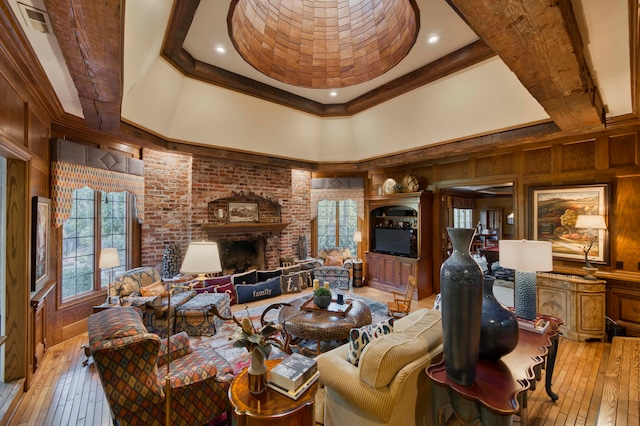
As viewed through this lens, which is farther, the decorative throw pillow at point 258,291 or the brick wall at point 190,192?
the decorative throw pillow at point 258,291

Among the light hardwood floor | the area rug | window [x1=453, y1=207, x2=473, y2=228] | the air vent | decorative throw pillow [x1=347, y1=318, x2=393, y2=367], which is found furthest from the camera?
window [x1=453, y1=207, x2=473, y2=228]

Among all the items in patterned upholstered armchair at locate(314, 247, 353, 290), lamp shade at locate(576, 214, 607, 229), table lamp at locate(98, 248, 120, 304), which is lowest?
patterned upholstered armchair at locate(314, 247, 353, 290)

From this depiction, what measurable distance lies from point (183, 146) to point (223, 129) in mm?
811

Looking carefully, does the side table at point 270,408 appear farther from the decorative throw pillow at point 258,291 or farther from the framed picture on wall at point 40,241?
the decorative throw pillow at point 258,291

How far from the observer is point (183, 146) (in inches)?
202

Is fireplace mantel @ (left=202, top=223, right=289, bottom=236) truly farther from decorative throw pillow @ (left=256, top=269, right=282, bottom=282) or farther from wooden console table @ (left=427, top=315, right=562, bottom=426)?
wooden console table @ (left=427, top=315, right=562, bottom=426)

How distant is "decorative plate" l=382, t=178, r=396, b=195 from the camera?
636 cm

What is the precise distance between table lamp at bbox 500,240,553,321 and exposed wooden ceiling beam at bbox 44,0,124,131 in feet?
11.5

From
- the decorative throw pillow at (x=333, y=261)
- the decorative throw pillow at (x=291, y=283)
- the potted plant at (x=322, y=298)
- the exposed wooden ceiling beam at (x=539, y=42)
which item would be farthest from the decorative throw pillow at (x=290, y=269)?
the exposed wooden ceiling beam at (x=539, y=42)

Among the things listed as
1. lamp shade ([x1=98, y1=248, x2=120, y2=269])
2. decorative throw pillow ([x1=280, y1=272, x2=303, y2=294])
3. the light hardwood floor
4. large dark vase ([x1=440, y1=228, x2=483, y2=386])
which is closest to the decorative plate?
decorative throw pillow ([x1=280, y1=272, x2=303, y2=294])

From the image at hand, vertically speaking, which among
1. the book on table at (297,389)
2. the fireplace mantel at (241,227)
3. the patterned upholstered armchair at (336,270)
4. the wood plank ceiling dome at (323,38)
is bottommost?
the patterned upholstered armchair at (336,270)

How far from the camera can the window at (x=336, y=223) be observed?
7.57 meters

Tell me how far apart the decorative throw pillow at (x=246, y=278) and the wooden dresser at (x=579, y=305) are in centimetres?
498

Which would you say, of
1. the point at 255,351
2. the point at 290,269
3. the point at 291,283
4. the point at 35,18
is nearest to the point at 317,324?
the point at 255,351
